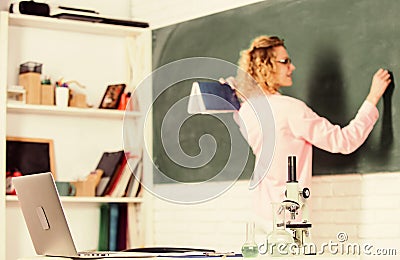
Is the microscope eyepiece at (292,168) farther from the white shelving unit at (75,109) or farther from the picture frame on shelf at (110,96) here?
the picture frame on shelf at (110,96)

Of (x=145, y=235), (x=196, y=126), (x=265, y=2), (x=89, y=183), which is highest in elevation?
(x=265, y=2)

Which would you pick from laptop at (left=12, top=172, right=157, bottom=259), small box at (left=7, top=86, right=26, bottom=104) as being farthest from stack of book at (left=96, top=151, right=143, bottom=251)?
laptop at (left=12, top=172, right=157, bottom=259)

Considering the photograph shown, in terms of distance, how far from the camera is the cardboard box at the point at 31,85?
5.10 metres

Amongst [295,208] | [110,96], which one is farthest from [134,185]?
[295,208]

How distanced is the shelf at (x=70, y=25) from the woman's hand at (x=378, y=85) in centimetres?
187

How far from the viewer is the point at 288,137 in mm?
4391

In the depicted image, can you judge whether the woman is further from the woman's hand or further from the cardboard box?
the cardboard box

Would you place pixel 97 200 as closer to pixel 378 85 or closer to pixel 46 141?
pixel 46 141

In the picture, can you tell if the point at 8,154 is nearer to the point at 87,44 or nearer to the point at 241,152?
the point at 87,44

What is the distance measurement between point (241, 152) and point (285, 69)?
0.71 m

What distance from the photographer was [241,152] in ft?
13.4

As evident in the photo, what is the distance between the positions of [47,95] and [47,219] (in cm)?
215

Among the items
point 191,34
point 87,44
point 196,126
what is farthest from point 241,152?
point 87,44

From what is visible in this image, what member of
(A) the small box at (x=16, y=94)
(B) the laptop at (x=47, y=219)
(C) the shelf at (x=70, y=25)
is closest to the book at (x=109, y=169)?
(A) the small box at (x=16, y=94)
